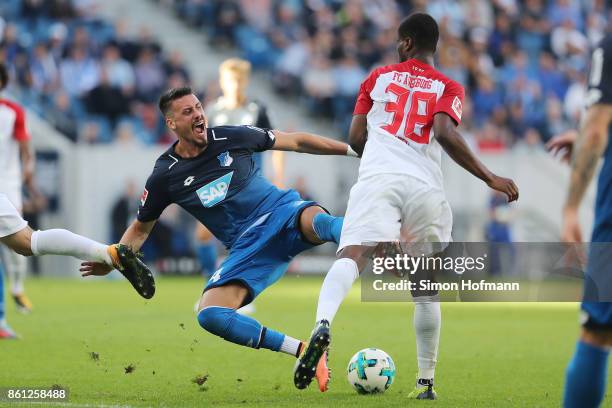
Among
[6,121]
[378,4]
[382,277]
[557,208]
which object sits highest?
[378,4]

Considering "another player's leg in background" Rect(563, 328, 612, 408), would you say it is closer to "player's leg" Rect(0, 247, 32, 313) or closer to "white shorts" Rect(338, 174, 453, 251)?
"white shorts" Rect(338, 174, 453, 251)

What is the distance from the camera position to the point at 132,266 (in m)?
6.98

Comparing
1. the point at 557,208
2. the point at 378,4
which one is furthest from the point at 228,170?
the point at 378,4

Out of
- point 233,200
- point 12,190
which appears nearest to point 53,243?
point 233,200

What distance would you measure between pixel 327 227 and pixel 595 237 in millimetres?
2681

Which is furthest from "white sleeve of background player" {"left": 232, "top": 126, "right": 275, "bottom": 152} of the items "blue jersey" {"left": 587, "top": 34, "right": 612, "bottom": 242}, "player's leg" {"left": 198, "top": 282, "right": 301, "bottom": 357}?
"blue jersey" {"left": 587, "top": 34, "right": 612, "bottom": 242}

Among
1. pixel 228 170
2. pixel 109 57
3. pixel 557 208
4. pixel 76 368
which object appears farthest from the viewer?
pixel 109 57

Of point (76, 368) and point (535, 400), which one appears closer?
point (535, 400)

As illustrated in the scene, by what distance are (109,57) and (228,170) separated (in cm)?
1381

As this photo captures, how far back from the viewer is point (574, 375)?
4574 millimetres

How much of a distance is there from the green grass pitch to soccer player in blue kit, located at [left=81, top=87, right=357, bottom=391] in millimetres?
724

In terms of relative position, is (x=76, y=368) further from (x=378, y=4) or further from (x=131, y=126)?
(x=378, y=4)

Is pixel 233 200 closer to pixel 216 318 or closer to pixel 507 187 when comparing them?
pixel 216 318

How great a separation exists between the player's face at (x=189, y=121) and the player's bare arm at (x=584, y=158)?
336cm
